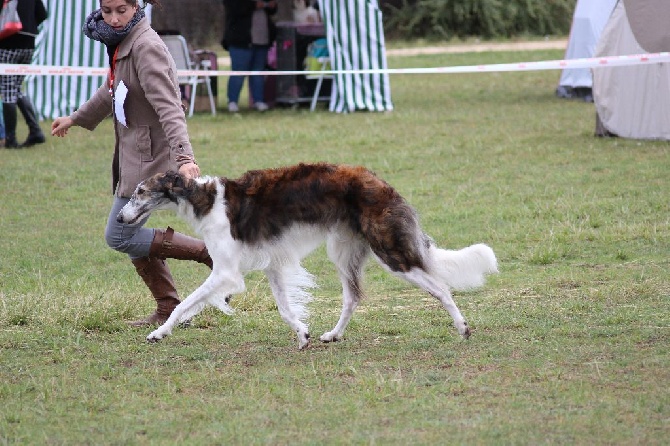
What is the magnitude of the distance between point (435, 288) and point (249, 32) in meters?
11.4

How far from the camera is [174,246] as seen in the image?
19.5ft

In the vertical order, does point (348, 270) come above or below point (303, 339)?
above

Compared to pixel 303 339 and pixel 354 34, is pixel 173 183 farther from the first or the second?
pixel 354 34

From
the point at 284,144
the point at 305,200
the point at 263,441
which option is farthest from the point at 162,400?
the point at 284,144

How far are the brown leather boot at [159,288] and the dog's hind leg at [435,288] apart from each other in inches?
58.5

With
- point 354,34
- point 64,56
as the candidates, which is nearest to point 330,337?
point 354,34

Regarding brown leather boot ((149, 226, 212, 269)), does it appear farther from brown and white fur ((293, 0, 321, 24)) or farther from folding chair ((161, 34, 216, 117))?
brown and white fur ((293, 0, 321, 24))

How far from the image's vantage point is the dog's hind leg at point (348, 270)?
5516mm

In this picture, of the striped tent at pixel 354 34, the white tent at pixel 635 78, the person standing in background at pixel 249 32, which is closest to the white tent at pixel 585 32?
the striped tent at pixel 354 34

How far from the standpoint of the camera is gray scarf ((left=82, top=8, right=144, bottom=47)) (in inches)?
A: 214

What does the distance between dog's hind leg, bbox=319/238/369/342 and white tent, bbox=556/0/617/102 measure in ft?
37.9

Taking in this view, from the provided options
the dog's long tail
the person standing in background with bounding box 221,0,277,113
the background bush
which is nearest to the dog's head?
the dog's long tail

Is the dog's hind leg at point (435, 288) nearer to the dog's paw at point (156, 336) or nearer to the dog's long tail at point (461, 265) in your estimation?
the dog's long tail at point (461, 265)

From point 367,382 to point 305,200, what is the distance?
1.04 meters
